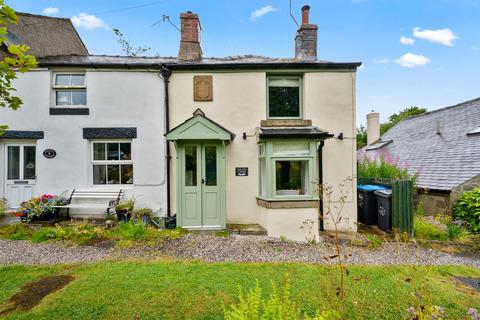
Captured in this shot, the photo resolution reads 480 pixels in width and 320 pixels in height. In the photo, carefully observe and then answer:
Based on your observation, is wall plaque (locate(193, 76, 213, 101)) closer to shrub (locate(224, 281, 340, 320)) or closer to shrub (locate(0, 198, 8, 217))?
shrub (locate(224, 281, 340, 320))

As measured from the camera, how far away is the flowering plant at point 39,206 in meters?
7.22

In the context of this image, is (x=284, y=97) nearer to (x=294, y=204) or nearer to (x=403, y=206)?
(x=294, y=204)

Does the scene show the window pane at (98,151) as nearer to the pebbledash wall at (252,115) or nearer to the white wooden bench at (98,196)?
the white wooden bench at (98,196)

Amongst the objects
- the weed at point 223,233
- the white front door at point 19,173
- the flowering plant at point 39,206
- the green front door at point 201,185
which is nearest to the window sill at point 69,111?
the white front door at point 19,173

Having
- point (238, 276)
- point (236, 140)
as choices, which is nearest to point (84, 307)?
point (238, 276)

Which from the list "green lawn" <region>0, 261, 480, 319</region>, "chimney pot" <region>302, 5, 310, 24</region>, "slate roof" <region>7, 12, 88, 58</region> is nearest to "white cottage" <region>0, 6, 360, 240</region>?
"chimney pot" <region>302, 5, 310, 24</region>

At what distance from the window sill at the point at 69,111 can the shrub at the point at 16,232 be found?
3.71m

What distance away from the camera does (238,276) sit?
4.44 meters

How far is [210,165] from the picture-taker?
24.5 feet

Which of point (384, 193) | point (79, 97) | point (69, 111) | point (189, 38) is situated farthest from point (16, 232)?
point (384, 193)

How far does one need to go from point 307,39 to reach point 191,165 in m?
6.39

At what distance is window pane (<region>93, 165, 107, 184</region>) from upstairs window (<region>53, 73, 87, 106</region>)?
7.48 feet

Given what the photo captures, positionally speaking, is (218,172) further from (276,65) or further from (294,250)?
(276,65)

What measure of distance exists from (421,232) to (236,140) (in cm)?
637
